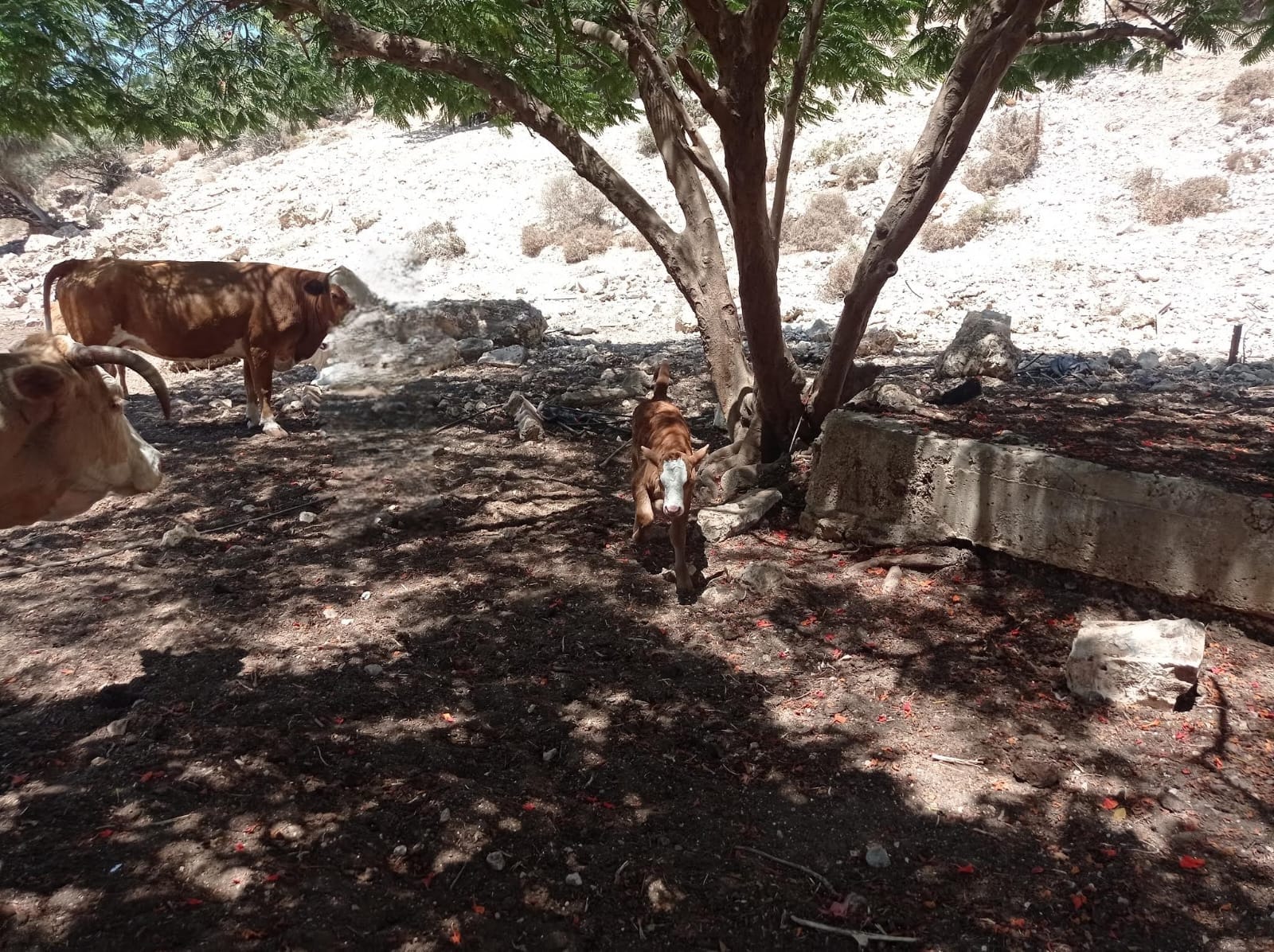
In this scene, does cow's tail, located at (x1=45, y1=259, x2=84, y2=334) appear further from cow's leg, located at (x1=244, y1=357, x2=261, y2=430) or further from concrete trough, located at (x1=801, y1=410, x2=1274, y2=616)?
concrete trough, located at (x1=801, y1=410, x2=1274, y2=616)

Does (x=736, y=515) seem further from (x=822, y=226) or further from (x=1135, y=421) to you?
(x=822, y=226)

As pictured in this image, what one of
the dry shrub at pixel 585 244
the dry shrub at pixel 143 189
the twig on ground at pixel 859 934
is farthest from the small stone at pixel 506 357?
the dry shrub at pixel 143 189

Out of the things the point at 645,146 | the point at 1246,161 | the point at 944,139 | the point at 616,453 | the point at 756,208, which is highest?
the point at 645,146

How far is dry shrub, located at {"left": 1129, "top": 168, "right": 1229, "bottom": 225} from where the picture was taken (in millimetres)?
14211

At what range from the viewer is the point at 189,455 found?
821cm

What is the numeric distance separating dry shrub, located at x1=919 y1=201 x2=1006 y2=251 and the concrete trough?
38.9ft

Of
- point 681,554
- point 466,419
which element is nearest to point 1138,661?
point 681,554

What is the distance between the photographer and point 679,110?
20.3ft

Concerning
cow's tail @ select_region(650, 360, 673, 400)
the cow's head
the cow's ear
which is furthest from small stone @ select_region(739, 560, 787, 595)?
the cow's ear

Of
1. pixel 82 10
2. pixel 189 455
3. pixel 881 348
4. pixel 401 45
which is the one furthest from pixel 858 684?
pixel 82 10

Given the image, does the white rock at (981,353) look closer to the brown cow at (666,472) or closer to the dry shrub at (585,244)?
the brown cow at (666,472)

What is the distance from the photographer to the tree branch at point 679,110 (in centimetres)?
563

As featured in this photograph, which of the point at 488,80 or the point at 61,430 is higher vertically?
the point at 488,80

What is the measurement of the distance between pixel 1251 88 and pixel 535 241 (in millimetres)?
15776
